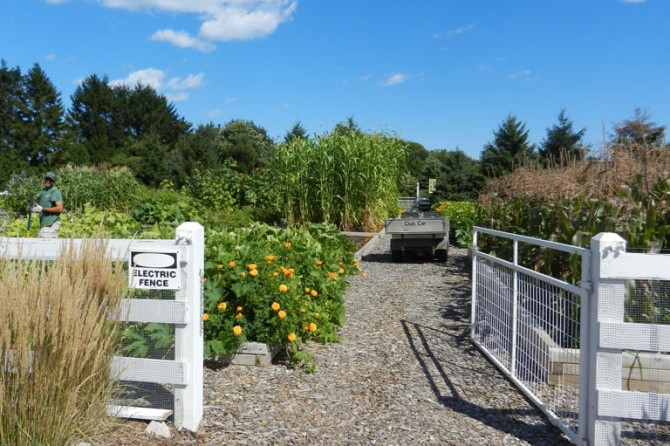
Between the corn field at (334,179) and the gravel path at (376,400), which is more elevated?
the corn field at (334,179)

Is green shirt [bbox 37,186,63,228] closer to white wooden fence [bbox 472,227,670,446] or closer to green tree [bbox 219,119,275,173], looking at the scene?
white wooden fence [bbox 472,227,670,446]

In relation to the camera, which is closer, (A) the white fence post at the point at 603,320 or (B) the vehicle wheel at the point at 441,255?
(A) the white fence post at the point at 603,320

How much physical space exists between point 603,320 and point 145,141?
45.8 meters

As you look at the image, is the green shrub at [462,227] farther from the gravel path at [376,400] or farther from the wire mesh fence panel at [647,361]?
the wire mesh fence panel at [647,361]

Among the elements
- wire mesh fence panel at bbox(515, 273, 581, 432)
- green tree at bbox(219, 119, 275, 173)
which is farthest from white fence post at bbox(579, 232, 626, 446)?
green tree at bbox(219, 119, 275, 173)

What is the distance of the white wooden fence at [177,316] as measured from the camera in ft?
9.93

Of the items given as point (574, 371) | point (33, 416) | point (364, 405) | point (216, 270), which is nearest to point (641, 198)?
point (574, 371)

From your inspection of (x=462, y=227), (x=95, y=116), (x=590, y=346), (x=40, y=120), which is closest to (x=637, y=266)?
(x=590, y=346)

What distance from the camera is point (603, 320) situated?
2797 millimetres

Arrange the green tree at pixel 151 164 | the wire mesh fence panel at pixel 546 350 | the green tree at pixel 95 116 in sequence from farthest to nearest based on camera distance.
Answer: the green tree at pixel 95 116 → the green tree at pixel 151 164 → the wire mesh fence panel at pixel 546 350

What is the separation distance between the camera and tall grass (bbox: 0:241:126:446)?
230 centimetres

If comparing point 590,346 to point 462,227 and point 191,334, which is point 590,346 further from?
point 462,227

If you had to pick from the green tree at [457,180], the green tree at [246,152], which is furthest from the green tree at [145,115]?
the green tree at [457,180]

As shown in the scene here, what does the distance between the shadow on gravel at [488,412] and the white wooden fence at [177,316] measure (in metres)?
1.82
